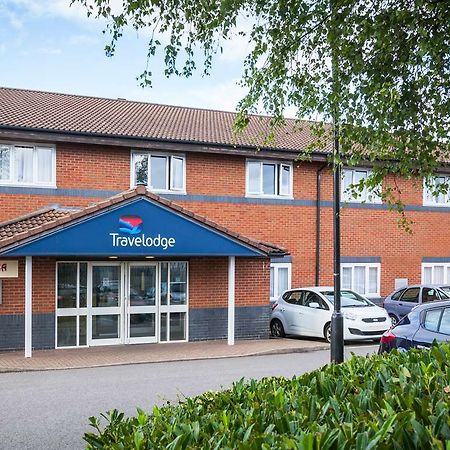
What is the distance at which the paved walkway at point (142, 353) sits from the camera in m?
13.1

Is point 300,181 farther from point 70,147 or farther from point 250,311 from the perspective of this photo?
point 70,147

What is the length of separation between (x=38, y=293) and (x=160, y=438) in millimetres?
12845

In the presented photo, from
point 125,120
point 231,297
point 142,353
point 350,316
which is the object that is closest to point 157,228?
point 231,297

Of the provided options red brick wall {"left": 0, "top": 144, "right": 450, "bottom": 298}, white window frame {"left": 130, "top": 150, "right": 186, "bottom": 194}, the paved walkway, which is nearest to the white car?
the paved walkway

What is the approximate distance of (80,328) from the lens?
1559 cm

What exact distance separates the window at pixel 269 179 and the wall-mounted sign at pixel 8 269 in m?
7.46

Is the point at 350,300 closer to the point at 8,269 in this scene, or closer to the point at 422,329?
the point at 422,329

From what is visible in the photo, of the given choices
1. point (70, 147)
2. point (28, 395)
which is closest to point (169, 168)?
point (70, 147)

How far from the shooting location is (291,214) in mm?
19719

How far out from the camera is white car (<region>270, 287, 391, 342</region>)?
16.1m

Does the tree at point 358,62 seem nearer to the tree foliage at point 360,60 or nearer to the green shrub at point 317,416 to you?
the tree foliage at point 360,60

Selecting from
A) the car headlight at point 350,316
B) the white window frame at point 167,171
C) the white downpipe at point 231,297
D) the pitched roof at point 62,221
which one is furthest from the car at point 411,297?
the white window frame at point 167,171

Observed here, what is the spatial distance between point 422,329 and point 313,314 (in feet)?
27.1

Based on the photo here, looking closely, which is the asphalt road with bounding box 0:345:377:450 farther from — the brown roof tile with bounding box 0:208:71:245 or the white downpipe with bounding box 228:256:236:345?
the brown roof tile with bounding box 0:208:71:245
